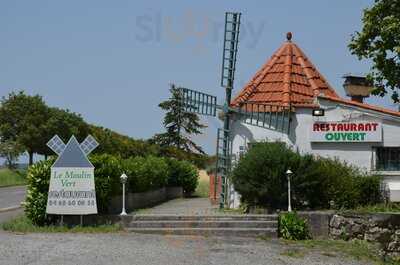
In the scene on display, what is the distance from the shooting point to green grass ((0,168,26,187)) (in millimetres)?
53925

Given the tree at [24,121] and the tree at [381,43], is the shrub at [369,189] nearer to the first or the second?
the tree at [381,43]

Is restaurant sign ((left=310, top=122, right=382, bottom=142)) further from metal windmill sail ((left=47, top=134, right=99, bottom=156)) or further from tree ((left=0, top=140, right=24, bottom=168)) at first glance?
tree ((left=0, top=140, right=24, bottom=168))

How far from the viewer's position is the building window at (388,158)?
20.8 m

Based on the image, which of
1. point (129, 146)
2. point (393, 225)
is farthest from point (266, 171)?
point (129, 146)

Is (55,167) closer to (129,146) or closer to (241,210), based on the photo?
(241,210)

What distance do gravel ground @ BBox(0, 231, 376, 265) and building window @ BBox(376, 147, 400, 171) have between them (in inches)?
249

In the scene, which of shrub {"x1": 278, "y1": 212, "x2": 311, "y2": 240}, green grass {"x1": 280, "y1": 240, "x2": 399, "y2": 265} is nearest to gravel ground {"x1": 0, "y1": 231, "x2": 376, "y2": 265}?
green grass {"x1": 280, "y1": 240, "x2": 399, "y2": 265}

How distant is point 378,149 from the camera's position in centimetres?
2088

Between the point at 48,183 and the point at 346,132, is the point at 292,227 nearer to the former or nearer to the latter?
the point at 346,132

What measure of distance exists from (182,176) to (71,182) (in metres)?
16.6

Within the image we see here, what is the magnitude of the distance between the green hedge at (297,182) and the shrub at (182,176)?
45.6ft

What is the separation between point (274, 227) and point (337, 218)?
1.75 meters

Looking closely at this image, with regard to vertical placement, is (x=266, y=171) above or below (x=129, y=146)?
below

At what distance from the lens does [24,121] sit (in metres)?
60.7
